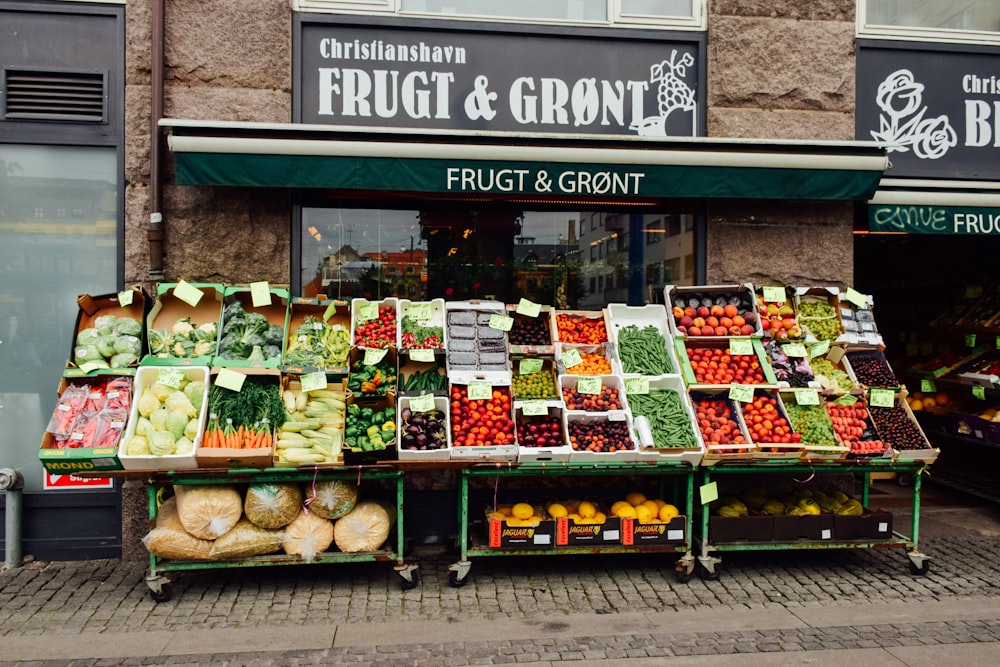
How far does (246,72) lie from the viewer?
6332 mm

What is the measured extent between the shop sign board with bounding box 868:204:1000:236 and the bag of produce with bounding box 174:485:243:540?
6247 millimetres

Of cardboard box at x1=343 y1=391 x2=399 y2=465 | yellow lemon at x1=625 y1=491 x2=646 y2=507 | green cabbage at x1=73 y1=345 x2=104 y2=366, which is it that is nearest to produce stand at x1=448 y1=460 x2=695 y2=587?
yellow lemon at x1=625 y1=491 x2=646 y2=507

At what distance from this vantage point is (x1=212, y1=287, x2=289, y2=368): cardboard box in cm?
550

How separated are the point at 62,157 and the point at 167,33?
4.74ft

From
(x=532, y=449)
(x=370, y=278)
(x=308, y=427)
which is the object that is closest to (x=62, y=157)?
(x=370, y=278)

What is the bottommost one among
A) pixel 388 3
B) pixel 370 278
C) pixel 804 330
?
pixel 804 330

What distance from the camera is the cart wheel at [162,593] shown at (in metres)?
5.16

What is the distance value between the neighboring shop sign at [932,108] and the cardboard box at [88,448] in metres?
7.26

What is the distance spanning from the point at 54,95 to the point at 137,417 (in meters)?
3.10

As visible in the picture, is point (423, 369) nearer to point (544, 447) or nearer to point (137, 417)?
point (544, 447)

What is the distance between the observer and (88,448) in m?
4.95

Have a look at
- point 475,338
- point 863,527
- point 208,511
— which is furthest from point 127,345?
point 863,527

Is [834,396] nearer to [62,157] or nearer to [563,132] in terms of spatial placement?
[563,132]

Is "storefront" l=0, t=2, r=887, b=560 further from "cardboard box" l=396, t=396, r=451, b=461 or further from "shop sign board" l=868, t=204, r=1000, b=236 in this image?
"cardboard box" l=396, t=396, r=451, b=461
